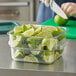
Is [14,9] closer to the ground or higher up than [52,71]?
higher up

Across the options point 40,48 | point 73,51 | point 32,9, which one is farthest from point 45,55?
point 32,9

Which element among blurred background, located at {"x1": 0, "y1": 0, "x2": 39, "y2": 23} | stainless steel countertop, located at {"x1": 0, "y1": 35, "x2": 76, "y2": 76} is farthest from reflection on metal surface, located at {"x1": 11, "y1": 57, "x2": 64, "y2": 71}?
blurred background, located at {"x1": 0, "y1": 0, "x2": 39, "y2": 23}

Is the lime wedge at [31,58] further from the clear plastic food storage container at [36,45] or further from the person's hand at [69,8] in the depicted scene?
the person's hand at [69,8]

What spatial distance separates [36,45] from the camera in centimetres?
73

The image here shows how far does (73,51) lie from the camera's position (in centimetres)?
87

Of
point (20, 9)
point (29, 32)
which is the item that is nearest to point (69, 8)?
point (29, 32)

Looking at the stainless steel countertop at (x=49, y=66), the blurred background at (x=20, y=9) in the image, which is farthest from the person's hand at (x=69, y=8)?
the blurred background at (x=20, y=9)

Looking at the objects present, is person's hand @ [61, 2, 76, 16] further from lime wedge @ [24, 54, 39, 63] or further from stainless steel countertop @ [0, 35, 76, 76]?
lime wedge @ [24, 54, 39, 63]

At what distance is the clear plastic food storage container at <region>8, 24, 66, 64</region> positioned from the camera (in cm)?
72

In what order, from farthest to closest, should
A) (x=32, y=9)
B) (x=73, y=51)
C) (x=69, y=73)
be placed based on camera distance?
(x=32, y=9) → (x=73, y=51) → (x=69, y=73)

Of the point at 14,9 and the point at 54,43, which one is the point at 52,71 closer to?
the point at 54,43

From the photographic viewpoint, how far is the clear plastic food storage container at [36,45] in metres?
0.72

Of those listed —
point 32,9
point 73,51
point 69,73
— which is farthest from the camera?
point 32,9

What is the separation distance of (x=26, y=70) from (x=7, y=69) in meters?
0.05
